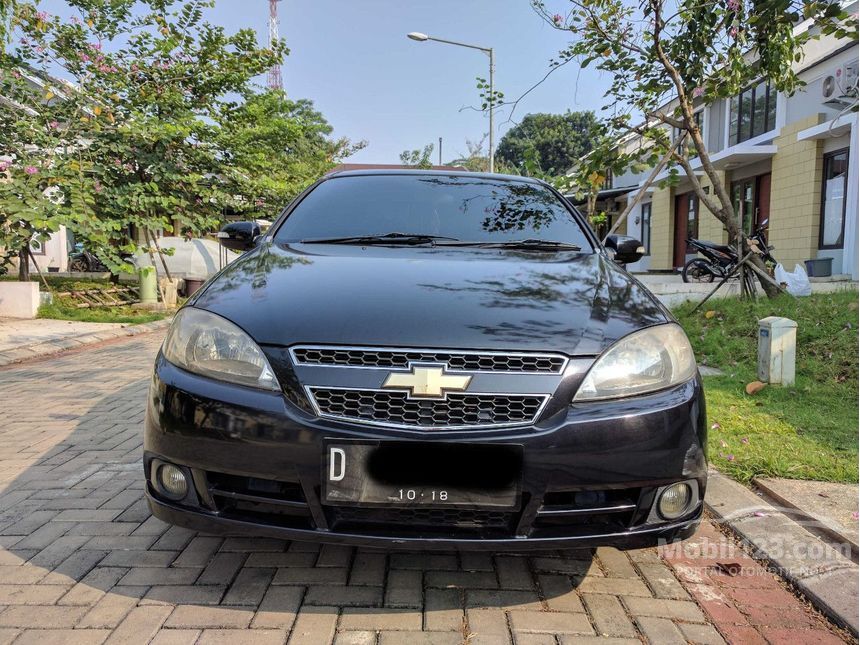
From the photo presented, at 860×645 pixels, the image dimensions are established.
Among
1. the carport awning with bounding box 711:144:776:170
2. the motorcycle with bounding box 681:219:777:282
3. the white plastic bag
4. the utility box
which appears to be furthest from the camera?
the carport awning with bounding box 711:144:776:170

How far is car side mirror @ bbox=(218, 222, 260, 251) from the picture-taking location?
3.11 metres

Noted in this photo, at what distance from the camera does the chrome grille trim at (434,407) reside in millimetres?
1646

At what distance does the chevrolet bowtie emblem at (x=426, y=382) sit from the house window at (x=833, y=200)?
13.5 metres

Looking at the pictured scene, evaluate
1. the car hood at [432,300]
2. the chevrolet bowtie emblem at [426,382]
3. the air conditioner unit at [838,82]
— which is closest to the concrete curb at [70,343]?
the car hood at [432,300]

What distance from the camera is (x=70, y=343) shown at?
748 centimetres

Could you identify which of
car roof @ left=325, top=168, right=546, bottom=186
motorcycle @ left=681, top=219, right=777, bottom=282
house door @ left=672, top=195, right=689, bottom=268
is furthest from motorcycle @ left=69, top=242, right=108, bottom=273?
house door @ left=672, top=195, right=689, bottom=268

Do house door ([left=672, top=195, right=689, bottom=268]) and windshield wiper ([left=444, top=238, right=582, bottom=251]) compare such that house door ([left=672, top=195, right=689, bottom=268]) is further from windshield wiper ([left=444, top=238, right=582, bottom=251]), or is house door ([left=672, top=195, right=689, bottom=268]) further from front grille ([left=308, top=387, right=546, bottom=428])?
front grille ([left=308, top=387, right=546, bottom=428])

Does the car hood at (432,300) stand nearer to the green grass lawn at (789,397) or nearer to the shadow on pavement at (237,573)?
the shadow on pavement at (237,573)

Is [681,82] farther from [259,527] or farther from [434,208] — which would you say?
[259,527]

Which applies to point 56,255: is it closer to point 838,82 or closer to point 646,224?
point 646,224

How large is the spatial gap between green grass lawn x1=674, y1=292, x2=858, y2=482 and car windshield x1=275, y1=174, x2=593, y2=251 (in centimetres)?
154

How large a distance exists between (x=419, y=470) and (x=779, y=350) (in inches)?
147

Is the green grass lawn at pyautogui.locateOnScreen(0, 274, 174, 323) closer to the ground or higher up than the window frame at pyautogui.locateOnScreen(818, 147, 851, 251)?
closer to the ground

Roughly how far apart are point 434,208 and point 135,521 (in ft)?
6.25
